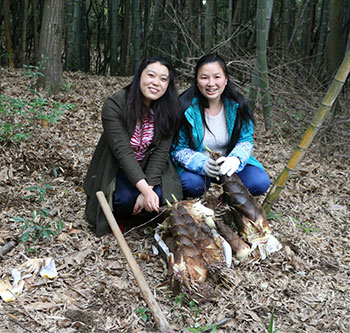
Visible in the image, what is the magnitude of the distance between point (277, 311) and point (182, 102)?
1.26 metres

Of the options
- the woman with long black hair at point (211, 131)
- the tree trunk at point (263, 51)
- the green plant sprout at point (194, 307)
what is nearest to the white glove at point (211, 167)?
the woman with long black hair at point (211, 131)

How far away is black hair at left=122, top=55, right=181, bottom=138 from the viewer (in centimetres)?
243

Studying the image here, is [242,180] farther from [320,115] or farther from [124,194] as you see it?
[124,194]

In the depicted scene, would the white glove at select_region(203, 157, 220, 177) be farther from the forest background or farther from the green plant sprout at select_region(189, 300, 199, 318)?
the green plant sprout at select_region(189, 300, 199, 318)

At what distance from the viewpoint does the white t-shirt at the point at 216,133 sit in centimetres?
268

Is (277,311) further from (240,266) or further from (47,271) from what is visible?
(47,271)

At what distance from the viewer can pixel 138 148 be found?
8.39 feet

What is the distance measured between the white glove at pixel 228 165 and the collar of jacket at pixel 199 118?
25 cm

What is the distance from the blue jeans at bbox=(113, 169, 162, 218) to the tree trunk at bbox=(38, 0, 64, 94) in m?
2.75

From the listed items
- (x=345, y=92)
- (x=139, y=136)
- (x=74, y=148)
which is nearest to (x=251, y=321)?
(x=139, y=136)

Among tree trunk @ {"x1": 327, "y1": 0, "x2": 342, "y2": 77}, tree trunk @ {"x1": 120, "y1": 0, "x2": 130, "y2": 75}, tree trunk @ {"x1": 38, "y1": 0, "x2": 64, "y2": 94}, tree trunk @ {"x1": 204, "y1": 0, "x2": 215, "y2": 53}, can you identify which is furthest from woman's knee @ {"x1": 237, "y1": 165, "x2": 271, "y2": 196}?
tree trunk @ {"x1": 120, "y1": 0, "x2": 130, "y2": 75}

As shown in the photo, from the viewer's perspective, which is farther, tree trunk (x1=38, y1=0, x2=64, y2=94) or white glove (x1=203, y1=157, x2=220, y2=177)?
tree trunk (x1=38, y1=0, x2=64, y2=94)

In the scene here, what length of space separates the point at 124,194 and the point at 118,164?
0.17 metres

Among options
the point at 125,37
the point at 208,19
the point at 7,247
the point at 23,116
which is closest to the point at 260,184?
the point at 7,247
